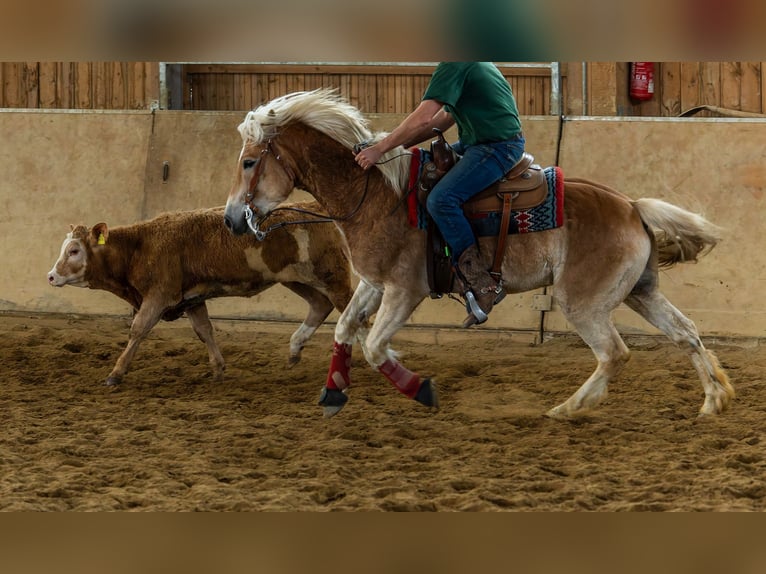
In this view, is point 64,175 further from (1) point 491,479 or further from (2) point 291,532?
(2) point 291,532

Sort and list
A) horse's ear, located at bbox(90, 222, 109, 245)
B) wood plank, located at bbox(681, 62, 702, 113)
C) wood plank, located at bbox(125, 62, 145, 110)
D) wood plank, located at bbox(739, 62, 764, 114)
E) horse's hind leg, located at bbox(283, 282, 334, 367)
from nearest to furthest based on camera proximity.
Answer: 1. horse's ear, located at bbox(90, 222, 109, 245)
2. horse's hind leg, located at bbox(283, 282, 334, 367)
3. wood plank, located at bbox(739, 62, 764, 114)
4. wood plank, located at bbox(681, 62, 702, 113)
5. wood plank, located at bbox(125, 62, 145, 110)

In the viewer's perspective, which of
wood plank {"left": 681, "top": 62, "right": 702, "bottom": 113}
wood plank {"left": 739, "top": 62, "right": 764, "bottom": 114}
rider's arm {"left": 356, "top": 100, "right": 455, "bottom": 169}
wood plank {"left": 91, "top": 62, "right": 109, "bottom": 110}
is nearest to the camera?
rider's arm {"left": 356, "top": 100, "right": 455, "bottom": 169}

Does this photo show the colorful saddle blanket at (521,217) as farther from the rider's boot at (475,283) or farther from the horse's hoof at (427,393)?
the horse's hoof at (427,393)

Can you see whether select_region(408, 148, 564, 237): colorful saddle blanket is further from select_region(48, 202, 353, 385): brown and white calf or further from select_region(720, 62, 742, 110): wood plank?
select_region(720, 62, 742, 110): wood plank

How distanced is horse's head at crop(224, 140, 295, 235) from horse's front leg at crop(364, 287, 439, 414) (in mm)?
961

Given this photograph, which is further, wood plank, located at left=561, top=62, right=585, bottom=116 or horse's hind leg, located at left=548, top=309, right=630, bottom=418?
wood plank, located at left=561, top=62, right=585, bottom=116

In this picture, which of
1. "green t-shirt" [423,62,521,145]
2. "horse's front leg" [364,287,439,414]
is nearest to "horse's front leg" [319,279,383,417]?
"horse's front leg" [364,287,439,414]

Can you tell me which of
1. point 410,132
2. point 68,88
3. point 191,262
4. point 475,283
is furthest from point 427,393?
point 68,88

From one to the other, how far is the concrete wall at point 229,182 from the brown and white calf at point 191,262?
2059mm

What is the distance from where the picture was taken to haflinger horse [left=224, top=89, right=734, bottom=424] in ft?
18.4

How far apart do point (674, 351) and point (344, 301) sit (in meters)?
3.24

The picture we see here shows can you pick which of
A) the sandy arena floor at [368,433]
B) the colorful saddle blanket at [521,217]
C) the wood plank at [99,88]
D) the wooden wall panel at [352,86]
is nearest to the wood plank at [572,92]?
the wooden wall panel at [352,86]

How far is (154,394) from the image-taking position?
23.0 feet

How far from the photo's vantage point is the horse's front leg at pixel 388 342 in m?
5.59
